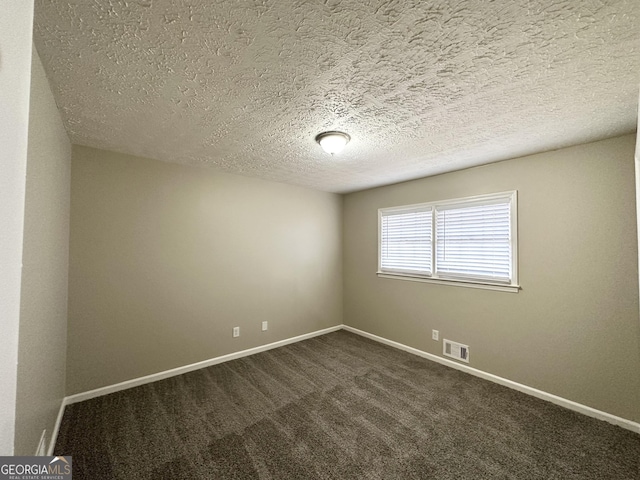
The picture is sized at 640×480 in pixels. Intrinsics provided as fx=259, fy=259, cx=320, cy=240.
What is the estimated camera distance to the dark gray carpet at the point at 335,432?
5.63 feet

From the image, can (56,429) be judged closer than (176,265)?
Yes

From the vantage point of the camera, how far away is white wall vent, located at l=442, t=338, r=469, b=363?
3.06 m

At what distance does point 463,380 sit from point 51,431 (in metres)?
3.65

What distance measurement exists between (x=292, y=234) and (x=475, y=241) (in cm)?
246

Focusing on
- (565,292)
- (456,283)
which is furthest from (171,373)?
(565,292)

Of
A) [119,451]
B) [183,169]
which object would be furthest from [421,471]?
[183,169]

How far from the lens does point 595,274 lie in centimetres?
226

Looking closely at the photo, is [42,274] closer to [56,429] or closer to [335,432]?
[56,429]

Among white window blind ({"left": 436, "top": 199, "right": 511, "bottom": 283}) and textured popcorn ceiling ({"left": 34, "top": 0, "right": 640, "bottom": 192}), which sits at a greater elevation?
textured popcorn ceiling ({"left": 34, "top": 0, "right": 640, "bottom": 192})

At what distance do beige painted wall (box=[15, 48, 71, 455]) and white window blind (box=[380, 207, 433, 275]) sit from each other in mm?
3617

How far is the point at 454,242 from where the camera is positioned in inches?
127

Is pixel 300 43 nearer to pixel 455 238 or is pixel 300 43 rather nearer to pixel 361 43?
pixel 361 43

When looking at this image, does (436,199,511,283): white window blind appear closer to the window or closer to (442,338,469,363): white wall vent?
the window

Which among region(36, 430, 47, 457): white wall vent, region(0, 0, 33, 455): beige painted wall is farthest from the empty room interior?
region(36, 430, 47, 457): white wall vent
